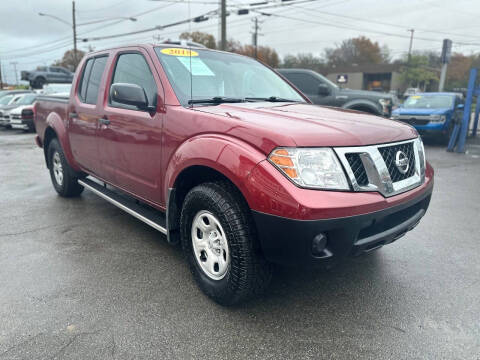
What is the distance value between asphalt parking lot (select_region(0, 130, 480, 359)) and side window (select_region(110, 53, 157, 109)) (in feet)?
4.84

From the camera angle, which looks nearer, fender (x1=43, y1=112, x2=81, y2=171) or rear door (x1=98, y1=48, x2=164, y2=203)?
rear door (x1=98, y1=48, x2=164, y2=203)

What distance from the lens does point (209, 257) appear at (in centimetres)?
260

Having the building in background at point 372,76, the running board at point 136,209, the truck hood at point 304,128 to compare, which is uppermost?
the building in background at point 372,76

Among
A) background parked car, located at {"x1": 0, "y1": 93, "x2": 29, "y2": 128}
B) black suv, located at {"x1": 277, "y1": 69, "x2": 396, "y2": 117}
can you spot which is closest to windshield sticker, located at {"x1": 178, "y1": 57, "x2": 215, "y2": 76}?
black suv, located at {"x1": 277, "y1": 69, "x2": 396, "y2": 117}

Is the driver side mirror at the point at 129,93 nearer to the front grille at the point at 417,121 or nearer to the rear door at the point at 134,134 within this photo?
the rear door at the point at 134,134

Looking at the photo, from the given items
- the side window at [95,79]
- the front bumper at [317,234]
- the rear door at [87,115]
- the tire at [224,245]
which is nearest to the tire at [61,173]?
the rear door at [87,115]

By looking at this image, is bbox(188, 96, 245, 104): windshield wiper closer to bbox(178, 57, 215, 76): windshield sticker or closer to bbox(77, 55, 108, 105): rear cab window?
bbox(178, 57, 215, 76): windshield sticker

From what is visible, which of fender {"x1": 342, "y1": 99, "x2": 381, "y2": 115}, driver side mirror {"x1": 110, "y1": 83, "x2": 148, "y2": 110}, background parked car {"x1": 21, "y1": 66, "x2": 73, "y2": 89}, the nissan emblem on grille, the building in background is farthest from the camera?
the building in background

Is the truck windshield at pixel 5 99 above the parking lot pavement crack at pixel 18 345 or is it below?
above

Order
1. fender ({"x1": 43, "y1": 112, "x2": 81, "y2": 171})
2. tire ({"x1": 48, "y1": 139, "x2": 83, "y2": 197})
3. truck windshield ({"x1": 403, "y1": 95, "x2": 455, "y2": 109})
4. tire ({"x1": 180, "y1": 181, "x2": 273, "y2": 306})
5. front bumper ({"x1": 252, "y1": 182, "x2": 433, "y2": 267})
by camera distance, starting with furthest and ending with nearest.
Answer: truck windshield ({"x1": 403, "y1": 95, "x2": 455, "y2": 109}) < tire ({"x1": 48, "y1": 139, "x2": 83, "y2": 197}) < fender ({"x1": 43, "y1": 112, "x2": 81, "y2": 171}) < tire ({"x1": 180, "y1": 181, "x2": 273, "y2": 306}) < front bumper ({"x1": 252, "y1": 182, "x2": 433, "y2": 267})

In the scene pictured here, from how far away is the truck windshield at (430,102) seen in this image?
38.5 feet

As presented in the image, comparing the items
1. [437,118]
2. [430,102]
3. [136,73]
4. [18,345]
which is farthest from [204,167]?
[430,102]

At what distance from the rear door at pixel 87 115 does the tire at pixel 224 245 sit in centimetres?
182

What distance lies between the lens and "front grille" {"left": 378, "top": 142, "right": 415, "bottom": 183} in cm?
236
